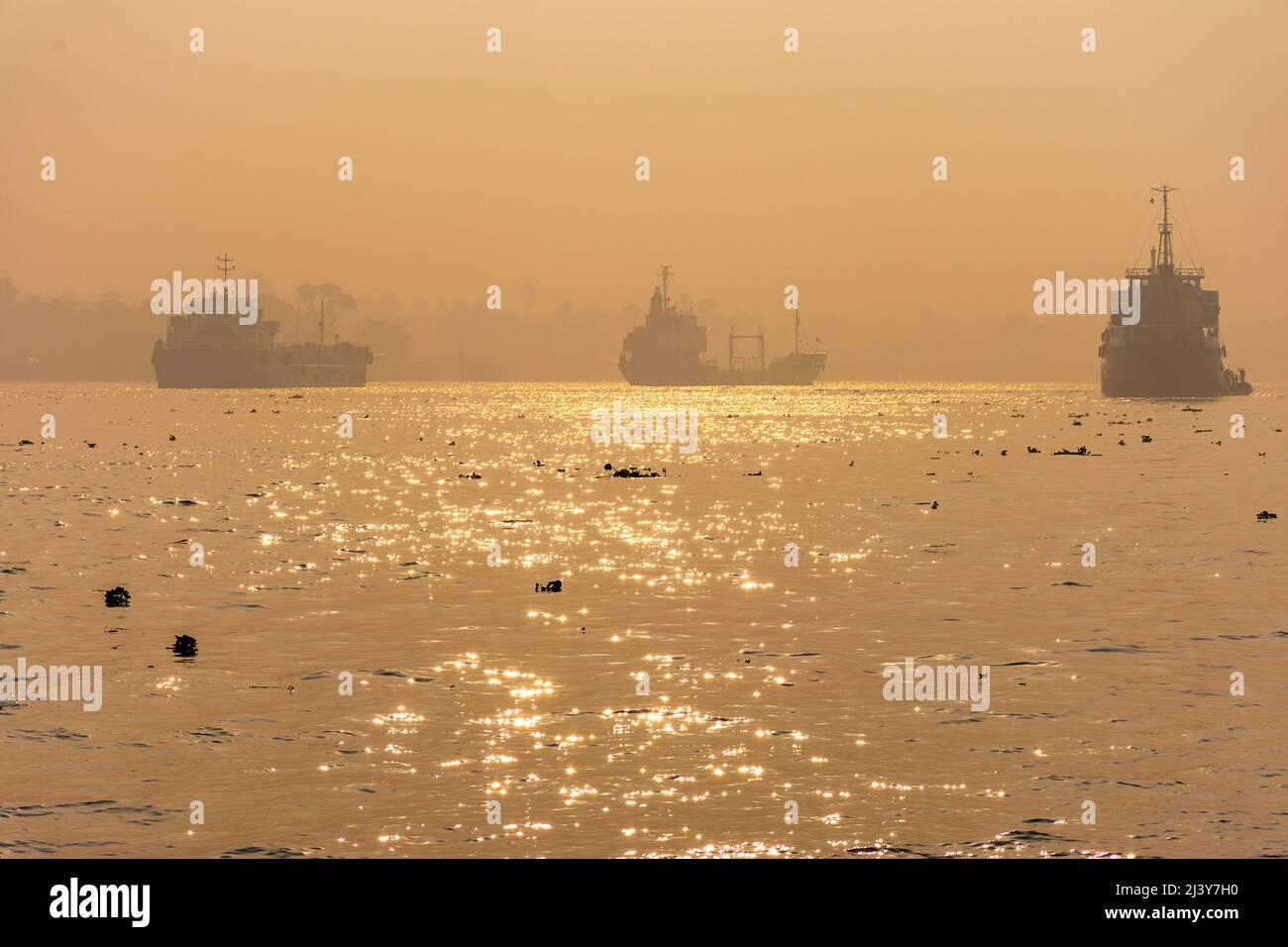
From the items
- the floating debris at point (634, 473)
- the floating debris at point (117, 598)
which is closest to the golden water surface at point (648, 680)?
the floating debris at point (117, 598)

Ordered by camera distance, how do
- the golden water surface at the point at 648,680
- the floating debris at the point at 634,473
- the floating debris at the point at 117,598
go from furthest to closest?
the floating debris at the point at 634,473 → the floating debris at the point at 117,598 → the golden water surface at the point at 648,680

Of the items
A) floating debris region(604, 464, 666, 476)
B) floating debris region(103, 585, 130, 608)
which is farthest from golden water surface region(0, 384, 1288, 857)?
floating debris region(604, 464, 666, 476)

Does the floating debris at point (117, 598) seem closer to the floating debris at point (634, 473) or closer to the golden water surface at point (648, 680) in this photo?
the golden water surface at point (648, 680)

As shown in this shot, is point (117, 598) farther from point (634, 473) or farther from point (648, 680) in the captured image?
point (634, 473)

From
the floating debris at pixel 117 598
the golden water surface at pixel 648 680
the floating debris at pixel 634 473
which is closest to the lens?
the golden water surface at pixel 648 680

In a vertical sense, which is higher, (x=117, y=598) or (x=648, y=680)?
(x=117, y=598)

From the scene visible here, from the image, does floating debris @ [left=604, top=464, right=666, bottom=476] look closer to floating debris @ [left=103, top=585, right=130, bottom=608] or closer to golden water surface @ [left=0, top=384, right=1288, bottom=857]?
golden water surface @ [left=0, top=384, right=1288, bottom=857]

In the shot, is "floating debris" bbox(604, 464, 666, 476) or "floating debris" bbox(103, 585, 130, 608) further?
"floating debris" bbox(604, 464, 666, 476)

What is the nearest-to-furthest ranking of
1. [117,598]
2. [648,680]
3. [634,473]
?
[648,680], [117,598], [634,473]

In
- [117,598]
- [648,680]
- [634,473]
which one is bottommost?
[648,680]

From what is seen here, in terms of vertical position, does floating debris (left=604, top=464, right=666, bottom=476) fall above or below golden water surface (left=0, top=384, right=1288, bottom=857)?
above

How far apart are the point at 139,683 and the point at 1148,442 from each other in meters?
83.7

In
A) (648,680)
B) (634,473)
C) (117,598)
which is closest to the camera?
(648,680)

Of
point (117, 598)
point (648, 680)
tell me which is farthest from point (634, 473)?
point (648, 680)
